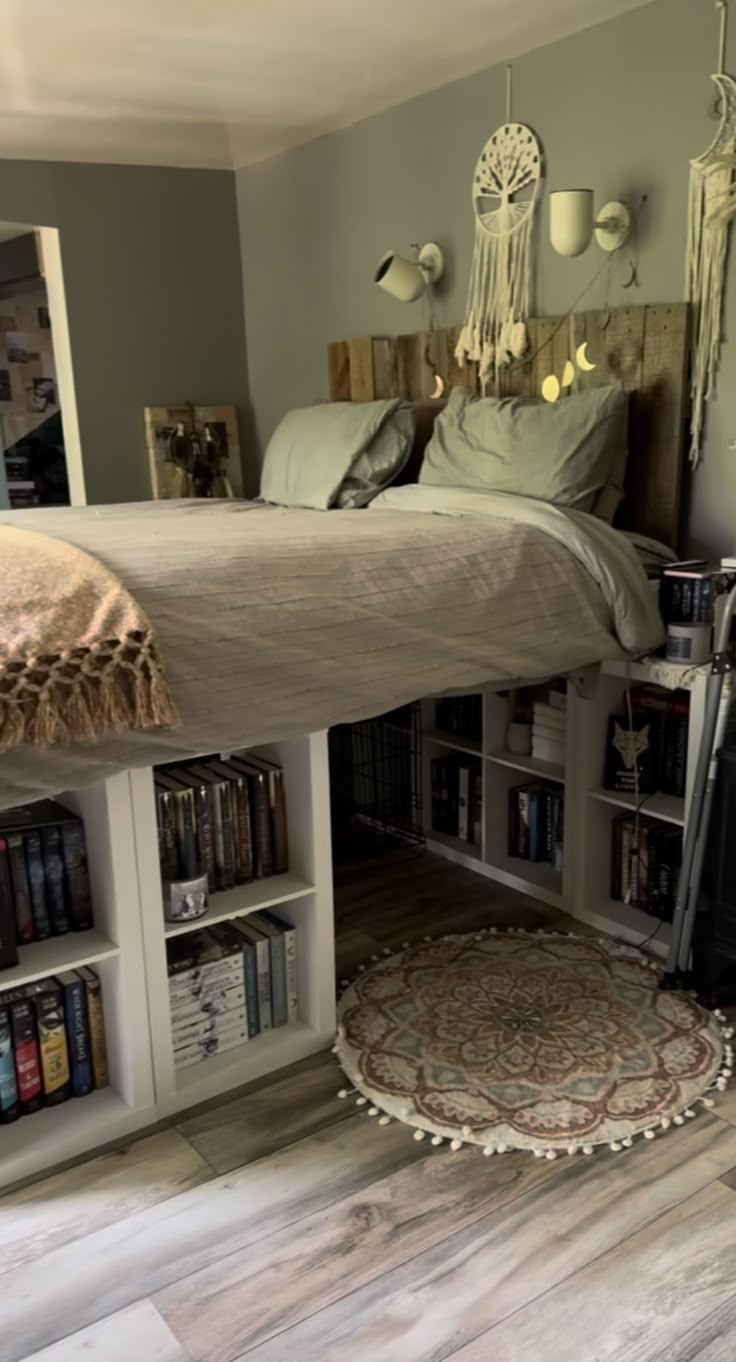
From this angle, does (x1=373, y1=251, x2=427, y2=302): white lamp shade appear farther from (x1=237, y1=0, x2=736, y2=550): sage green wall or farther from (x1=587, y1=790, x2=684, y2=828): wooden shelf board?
(x1=587, y1=790, x2=684, y2=828): wooden shelf board

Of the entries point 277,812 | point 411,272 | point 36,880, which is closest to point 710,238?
point 411,272

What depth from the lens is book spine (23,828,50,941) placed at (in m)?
1.86

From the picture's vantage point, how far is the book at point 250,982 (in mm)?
2090

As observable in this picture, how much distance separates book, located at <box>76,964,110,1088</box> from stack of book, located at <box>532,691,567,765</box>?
135 cm

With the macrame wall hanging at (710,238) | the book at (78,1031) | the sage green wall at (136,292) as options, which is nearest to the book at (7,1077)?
the book at (78,1031)

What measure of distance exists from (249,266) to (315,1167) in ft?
11.4

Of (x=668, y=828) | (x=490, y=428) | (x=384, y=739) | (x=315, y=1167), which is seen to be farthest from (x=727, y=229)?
(x=315, y=1167)

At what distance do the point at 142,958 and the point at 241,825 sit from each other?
0.34 metres

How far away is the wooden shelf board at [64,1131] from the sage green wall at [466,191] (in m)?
1.89

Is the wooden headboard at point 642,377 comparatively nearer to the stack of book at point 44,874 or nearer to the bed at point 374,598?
the bed at point 374,598

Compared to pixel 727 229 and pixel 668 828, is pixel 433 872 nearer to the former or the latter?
pixel 668 828

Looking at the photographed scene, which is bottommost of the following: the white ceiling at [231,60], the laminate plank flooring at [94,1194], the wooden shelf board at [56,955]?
the laminate plank flooring at [94,1194]

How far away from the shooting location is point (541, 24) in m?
2.64

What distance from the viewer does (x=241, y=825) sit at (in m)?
2.10
